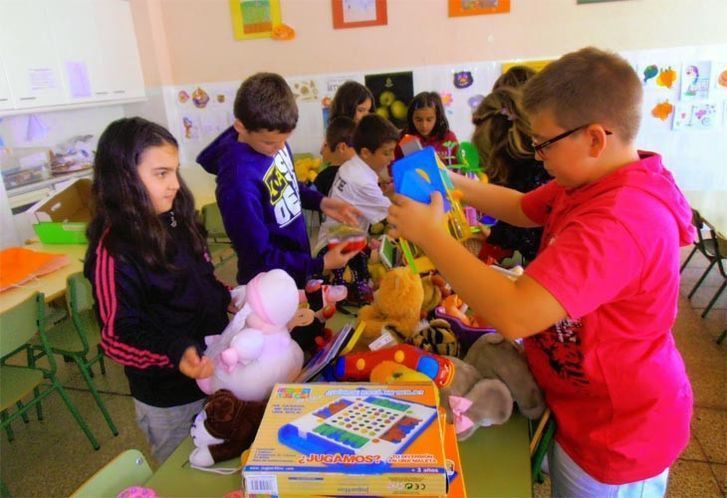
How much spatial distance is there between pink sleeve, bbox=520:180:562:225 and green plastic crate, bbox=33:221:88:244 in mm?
2401

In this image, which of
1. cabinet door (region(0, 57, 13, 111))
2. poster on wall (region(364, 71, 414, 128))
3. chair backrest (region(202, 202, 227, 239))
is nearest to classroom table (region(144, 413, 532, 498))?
chair backrest (region(202, 202, 227, 239))

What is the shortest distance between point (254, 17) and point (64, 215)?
92.9 inches

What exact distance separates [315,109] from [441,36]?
1200mm

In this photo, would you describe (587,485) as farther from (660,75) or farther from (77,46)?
(77,46)

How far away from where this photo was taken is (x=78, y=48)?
372 centimetres

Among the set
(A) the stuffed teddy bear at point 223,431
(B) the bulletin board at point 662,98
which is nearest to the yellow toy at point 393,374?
(A) the stuffed teddy bear at point 223,431

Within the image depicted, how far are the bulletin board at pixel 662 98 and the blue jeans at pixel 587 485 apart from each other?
11.4 ft

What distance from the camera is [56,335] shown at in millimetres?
2420

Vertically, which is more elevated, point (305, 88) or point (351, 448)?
point (305, 88)

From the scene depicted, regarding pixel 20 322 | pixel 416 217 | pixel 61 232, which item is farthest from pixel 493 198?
pixel 61 232

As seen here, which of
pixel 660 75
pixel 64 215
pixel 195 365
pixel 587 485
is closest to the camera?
pixel 587 485

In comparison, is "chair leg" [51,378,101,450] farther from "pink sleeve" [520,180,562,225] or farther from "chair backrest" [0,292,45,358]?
"pink sleeve" [520,180,562,225]

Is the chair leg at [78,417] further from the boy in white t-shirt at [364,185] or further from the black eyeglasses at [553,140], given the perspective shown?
the black eyeglasses at [553,140]

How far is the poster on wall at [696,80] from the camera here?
3675mm
